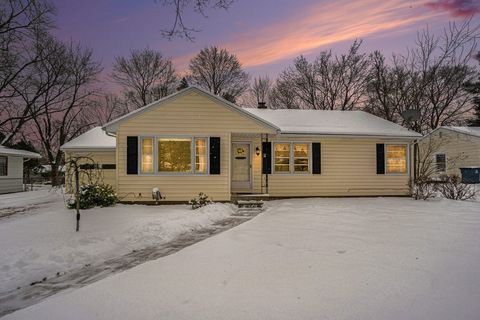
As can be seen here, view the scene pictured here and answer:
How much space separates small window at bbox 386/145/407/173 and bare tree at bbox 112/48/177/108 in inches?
925

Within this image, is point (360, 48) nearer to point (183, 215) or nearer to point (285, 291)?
point (183, 215)

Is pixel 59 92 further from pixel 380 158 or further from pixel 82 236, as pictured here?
pixel 380 158

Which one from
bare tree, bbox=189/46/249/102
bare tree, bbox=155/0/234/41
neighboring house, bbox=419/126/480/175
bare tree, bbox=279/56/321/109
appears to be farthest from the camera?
bare tree, bbox=189/46/249/102

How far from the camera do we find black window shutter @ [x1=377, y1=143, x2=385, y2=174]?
13.3 metres

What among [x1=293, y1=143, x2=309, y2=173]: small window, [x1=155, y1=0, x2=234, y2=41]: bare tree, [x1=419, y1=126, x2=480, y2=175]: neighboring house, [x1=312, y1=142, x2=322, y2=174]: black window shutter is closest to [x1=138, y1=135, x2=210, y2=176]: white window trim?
[x1=293, y1=143, x2=309, y2=173]: small window

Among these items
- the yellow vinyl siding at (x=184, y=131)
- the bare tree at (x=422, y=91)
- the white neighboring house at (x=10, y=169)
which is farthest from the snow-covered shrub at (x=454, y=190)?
the white neighboring house at (x=10, y=169)

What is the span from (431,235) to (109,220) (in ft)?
24.7

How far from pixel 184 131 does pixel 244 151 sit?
9.18 ft

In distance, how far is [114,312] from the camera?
3.26 meters

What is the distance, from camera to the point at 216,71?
1227 inches

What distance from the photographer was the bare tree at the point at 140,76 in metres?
31.3

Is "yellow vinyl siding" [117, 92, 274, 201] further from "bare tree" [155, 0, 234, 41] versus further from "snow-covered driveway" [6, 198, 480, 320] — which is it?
"bare tree" [155, 0, 234, 41]

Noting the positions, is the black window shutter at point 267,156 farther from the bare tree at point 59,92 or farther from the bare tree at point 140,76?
→ the bare tree at point 140,76

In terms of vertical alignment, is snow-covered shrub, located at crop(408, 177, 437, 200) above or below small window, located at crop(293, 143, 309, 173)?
below
